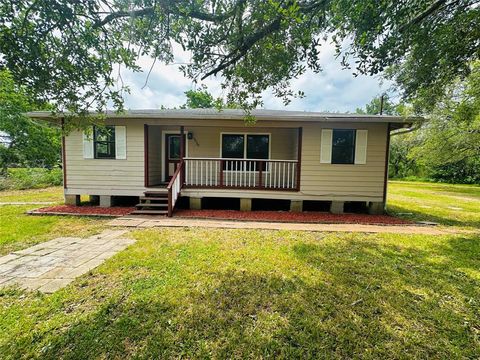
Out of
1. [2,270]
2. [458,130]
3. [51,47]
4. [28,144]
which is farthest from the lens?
[458,130]

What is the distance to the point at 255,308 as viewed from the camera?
237cm

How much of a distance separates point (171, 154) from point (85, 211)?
3.53 m

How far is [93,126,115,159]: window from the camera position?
24.2ft

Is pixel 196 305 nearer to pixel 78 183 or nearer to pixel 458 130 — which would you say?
pixel 78 183

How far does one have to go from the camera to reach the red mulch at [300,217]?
6.19m

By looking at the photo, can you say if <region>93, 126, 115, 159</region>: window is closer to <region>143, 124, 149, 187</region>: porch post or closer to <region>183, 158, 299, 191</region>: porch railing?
<region>143, 124, 149, 187</region>: porch post

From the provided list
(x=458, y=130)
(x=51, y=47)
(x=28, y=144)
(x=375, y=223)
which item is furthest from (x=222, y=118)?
(x=458, y=130)

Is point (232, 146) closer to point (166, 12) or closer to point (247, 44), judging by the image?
point (247, 44)

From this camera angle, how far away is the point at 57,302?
7.89 feet

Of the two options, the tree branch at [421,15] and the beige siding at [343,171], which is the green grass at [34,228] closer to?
the beige siding at [343,171]

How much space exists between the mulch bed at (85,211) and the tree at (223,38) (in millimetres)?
4028

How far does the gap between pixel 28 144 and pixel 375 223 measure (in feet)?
57.3

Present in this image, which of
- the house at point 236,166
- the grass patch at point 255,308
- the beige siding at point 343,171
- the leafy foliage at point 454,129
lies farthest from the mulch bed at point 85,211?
the leafy foliage at point 454,129

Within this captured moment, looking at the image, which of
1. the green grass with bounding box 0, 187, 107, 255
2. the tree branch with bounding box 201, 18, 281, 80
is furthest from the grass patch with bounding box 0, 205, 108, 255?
the tree branch with bounding box 201, 18, 281, 80
